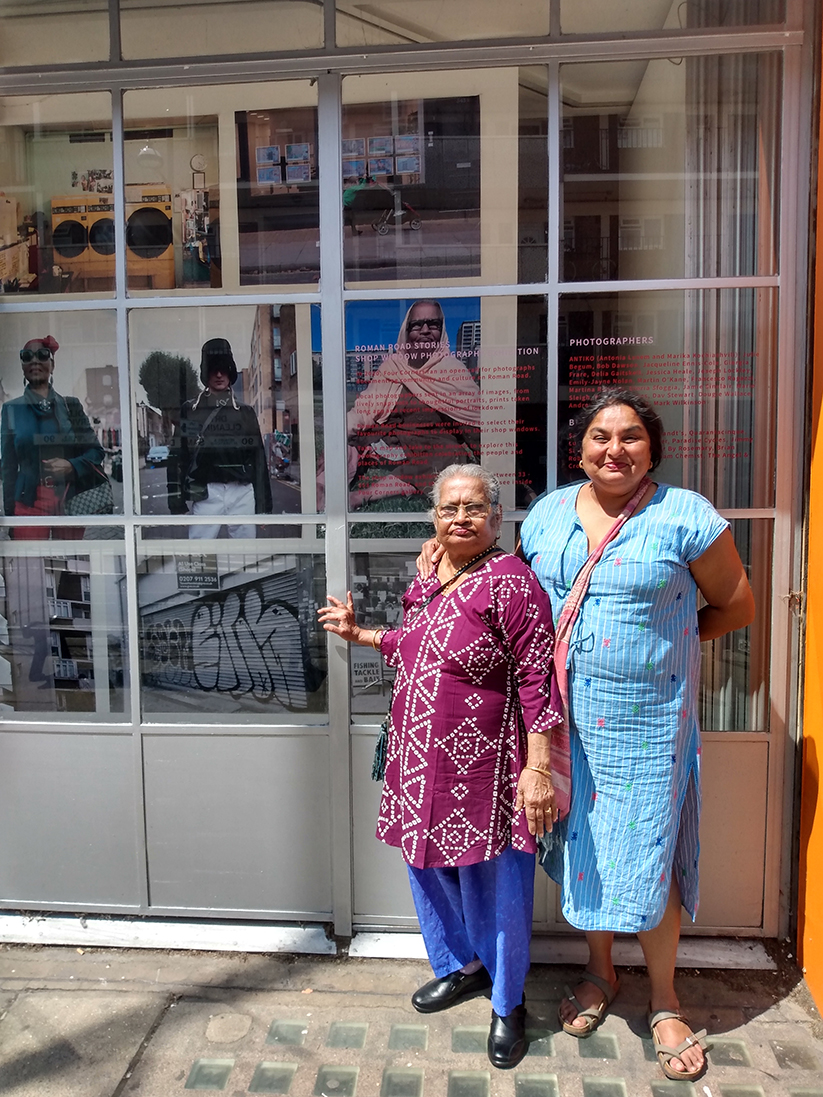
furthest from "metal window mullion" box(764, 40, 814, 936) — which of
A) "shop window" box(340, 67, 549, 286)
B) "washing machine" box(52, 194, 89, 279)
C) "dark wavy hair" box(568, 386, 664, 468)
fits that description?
Answer: "washing machine" box(52, 194, 89, 279)

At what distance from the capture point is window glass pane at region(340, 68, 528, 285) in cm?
269

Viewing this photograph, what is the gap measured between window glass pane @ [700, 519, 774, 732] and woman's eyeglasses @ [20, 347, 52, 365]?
2.37m

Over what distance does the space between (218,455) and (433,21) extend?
1537mm

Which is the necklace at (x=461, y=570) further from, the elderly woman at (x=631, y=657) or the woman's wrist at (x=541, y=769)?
the woman's wrist at (x=541, y=769)

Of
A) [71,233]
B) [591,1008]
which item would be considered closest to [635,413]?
[591,1008]

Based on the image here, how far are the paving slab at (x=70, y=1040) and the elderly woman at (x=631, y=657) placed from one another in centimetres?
133

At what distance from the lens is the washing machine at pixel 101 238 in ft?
9.27

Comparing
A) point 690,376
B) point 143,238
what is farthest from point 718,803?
point 143,238

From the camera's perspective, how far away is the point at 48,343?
9.50 feet

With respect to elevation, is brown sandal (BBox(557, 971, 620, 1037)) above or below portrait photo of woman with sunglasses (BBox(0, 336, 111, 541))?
below

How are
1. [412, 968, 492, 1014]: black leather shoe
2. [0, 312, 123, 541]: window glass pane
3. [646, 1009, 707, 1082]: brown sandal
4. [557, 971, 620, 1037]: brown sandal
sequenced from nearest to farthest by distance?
[646, 1009, 707, 1082]: brown sandal → [557, 971, 620, 1037]: brown sandal → [412, 968, 492, 1014]: black leather shoe → [0, 312, 123, 541]: window glass pane

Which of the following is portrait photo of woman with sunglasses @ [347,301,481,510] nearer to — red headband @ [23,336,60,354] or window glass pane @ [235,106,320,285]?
window glass pane @ [235,106,320,285]

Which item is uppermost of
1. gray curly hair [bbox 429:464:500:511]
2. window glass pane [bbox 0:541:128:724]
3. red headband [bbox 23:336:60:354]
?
red headband [bbox 23:336:60:354]

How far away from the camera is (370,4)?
8.75ft
